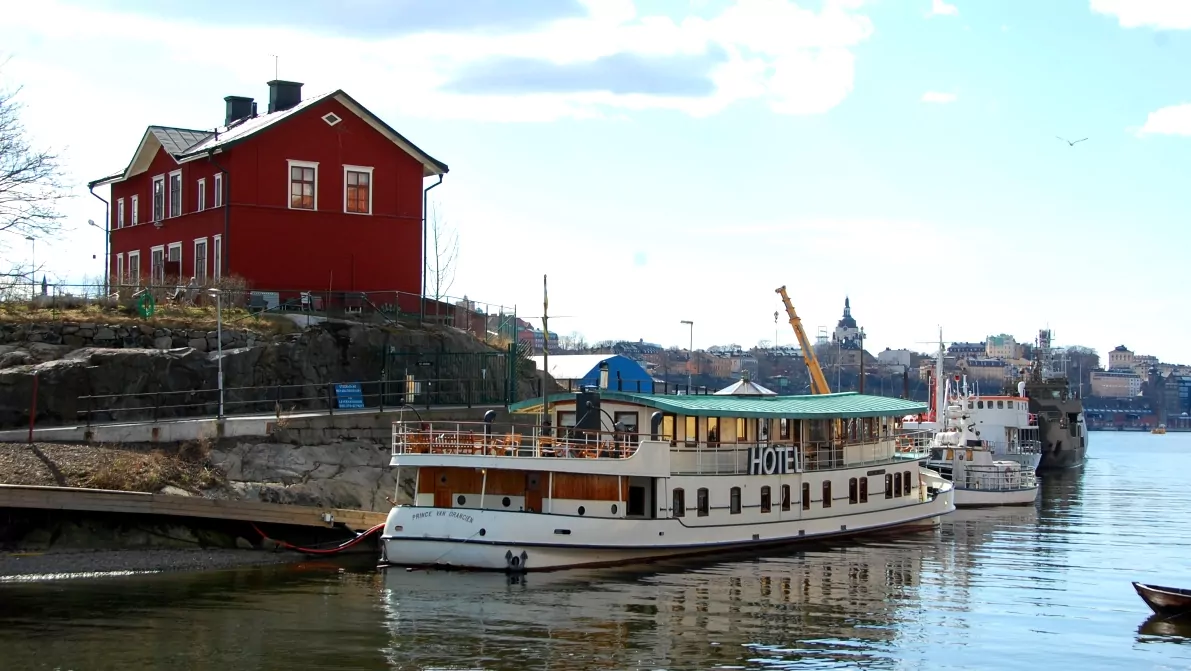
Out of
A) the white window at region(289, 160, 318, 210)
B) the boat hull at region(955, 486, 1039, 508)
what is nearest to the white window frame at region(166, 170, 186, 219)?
the white window at region(289, 160, 318, 210)

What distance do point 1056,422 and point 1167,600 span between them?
246 ft

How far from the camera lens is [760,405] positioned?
129ft

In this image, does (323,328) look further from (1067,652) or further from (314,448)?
(1067,652)

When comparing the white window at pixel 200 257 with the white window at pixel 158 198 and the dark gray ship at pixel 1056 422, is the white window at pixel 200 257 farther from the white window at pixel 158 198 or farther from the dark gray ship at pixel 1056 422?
the dark gray ship at pixel 1056 422

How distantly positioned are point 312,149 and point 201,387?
520 inches

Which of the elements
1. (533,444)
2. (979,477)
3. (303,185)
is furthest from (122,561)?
(979,477)

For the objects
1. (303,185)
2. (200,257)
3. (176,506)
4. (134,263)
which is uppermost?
(303,185)

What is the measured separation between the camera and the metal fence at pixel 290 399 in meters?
39.2

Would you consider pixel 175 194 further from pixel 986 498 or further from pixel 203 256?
pixel 986 498

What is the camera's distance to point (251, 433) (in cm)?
3872

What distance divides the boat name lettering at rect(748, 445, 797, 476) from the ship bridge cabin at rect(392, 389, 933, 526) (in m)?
0.04

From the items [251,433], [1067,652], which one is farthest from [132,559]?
[1067,652]

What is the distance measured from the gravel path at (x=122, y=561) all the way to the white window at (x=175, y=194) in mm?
24432

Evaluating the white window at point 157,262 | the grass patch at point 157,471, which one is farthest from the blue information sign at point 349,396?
the white window at point 157,262
